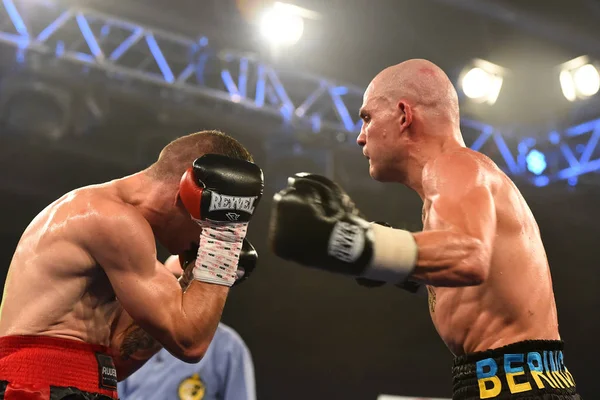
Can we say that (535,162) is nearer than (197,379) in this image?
No

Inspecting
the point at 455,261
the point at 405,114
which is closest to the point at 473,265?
the point at 455,261

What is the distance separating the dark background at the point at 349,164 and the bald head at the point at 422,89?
3527 mm

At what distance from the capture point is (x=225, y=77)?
5520mm

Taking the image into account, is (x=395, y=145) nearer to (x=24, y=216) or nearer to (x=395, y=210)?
(x=24, y=216)

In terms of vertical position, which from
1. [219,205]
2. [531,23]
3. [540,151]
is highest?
[531,23]

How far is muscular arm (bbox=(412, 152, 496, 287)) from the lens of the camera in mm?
1512

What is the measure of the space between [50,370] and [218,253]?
0.60 m

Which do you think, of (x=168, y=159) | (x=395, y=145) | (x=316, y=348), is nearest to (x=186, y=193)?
(x=168, y=159)

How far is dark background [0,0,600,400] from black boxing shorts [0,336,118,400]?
Result: 10.4ft

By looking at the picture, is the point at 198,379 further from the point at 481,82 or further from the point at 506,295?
the point at 481,82

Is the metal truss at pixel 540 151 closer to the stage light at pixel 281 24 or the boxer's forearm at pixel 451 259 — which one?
the stage light at pixel 281 24

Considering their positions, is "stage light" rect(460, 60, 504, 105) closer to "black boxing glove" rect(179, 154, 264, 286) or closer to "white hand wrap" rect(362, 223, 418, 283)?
"black boxing glove" rect(179, 154, 264, 286)

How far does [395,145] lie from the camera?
2119mm

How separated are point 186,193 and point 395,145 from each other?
69cm
